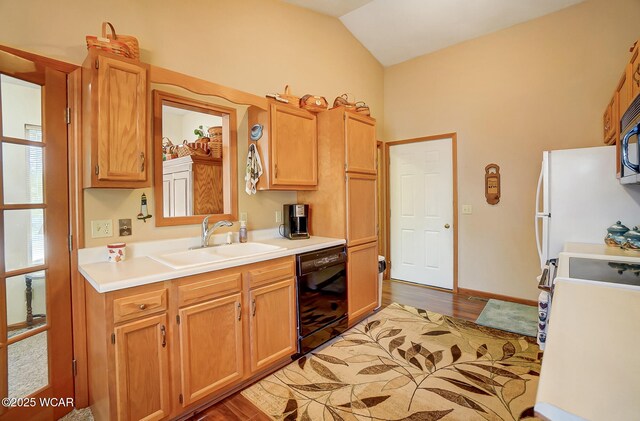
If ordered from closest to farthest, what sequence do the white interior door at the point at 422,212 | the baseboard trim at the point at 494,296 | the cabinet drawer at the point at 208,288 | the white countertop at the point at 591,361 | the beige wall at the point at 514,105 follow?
the white countertop at the point at 591,361 < the cabinet drawer at the point at 208,288 < the beige wall at the point at 514,105 < the baseboard trim at the point at 494,296 < the white interior door at the point at 422,212

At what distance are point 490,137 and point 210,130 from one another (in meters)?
3.26

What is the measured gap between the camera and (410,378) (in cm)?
215

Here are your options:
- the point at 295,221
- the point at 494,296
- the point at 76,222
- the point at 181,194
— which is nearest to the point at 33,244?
the point at 76,222

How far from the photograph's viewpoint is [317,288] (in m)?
2.51

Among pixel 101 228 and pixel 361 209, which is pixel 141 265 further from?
pixel 361 209

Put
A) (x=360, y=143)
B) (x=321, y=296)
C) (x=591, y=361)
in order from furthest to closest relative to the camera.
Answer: (x=360, y=143) < (x=321, y=296) < (x=591, y=361)

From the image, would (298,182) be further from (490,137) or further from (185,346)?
(490,137)

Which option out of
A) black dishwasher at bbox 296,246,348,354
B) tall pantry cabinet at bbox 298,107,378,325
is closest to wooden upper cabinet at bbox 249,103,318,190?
tall pantry cabinet at bbox 298,107,378,325

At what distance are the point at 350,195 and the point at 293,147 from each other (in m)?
0.71

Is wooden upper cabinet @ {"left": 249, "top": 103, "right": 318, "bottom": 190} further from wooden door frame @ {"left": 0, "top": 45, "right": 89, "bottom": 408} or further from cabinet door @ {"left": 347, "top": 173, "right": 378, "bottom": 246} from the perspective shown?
wooden door frame @ {"left": 0, "top": 45, "right": 89, "bottom": 408}

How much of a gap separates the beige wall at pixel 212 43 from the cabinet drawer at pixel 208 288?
27.2 inches

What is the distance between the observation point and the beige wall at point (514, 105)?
3.06 meters

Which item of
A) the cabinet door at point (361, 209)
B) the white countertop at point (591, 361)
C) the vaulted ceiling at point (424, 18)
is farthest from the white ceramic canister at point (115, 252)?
the vaulted ceiling at point (424, 18)

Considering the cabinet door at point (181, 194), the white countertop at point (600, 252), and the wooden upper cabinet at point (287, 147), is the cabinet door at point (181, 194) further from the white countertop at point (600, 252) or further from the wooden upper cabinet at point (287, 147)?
the white countertop at point (600, 252)
